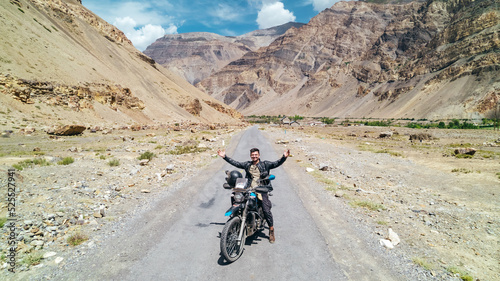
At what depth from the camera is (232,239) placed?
16.9 feet

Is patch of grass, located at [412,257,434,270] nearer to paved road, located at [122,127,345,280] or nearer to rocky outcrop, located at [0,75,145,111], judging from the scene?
paved road, located at [122,127,345,280]

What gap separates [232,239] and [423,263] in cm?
397

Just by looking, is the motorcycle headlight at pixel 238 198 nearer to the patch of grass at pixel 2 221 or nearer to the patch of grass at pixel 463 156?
the patch of grass at pixel 2 221

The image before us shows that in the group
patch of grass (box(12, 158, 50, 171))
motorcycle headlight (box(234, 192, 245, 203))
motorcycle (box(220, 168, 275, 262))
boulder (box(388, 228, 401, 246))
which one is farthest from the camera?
patch of grass (box(12, 158, 50, 171))

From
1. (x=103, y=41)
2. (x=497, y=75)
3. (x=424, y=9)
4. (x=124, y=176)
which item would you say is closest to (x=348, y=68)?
(x=424, y=9)

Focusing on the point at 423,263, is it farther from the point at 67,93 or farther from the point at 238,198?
the point at 67,93

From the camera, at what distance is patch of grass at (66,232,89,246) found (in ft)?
18.1

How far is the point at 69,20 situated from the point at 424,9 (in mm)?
216766

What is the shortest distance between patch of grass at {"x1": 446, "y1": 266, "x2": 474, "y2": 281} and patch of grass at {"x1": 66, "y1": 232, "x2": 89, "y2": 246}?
313 inches

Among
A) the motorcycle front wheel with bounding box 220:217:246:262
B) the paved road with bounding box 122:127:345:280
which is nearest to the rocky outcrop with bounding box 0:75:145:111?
the paved road with bounding box 122:127:345:280

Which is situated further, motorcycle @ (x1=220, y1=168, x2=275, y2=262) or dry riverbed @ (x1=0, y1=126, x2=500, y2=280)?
dry riverbed @ (x1=0, y1=126, x2=500, y2=280)

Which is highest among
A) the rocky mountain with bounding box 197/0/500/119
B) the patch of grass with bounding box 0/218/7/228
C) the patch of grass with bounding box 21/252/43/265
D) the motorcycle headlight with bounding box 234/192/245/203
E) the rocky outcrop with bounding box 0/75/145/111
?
the rocky mountain with bounding box 197/0/500/119

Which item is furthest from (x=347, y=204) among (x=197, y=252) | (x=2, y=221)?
(x=2, y=221)

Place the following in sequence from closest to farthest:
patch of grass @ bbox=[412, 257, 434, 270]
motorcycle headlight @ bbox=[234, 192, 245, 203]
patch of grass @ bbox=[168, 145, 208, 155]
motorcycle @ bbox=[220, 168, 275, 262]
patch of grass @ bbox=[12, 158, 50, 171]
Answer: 1. patch of grass @ bbox=[412, 257, 434, 270]
2. motorcycle @ bbox=[220, 168, 275, 262]
3. motorcycle headlight @ bbox=[234, 192, 245, 203]
4. patch of grass @ bbox=[12, 158, 50, 171]
5. patch of grass @ bbox=[168, 145, 208, 155]
